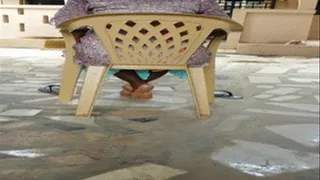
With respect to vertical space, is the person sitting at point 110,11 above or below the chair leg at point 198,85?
above

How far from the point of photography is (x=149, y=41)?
5.10ft

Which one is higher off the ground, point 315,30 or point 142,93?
point 142,93

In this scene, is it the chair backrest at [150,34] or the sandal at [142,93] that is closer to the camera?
the chair backrest at [150,34]

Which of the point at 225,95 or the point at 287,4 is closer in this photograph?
the point at 225,95

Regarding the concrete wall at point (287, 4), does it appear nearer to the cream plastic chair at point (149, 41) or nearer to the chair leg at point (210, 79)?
the chair leg at point (210, 79)

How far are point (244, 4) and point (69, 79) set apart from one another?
173 inches

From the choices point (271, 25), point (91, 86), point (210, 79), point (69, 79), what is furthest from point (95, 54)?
point (271, 25)

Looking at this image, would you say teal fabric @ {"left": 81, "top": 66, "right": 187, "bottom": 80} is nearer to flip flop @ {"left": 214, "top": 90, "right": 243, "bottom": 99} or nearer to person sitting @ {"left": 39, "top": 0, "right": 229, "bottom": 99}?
person sitting @ {"left": 39, "top": 0, "right": 229, "bottom": 99}

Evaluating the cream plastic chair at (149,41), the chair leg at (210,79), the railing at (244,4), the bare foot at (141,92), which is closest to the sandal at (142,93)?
the bare foot at (141,92)

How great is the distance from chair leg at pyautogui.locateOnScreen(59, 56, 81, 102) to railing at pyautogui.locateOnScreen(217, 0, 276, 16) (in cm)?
388

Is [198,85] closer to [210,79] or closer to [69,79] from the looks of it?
[210,79]

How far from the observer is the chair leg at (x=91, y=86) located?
159 cm

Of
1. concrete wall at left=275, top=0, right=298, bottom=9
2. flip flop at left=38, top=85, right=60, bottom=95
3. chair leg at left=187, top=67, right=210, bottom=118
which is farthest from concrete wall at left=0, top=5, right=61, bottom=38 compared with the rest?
chair leg at left=187, top=67, right=210, bottom=118

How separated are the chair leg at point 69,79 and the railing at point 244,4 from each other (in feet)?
12.7
